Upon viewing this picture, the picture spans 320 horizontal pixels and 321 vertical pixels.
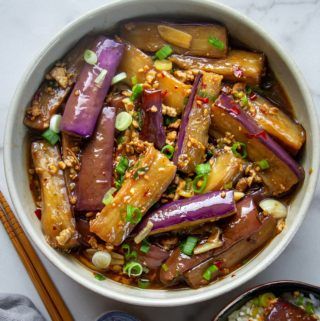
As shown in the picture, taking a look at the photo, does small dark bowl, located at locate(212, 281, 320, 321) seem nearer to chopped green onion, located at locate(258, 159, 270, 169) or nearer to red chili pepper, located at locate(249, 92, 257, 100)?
chopped green onion, located at locate(258, 159, 270, 169)

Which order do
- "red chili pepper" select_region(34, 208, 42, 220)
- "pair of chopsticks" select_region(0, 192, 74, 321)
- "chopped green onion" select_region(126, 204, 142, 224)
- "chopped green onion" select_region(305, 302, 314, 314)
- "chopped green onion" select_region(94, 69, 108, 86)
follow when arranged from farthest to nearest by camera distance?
"pair of chopsticks" select_region(0, 192, 74, 321), "chopped green onion" select_region(305, 302, 314, 314), "red chili pepper" select_region(34, 208, 42, 220), "chopped green onion" select_region(94, 69, 108, 86), "chopped green onion" select_region(126, 204, 142, 224)

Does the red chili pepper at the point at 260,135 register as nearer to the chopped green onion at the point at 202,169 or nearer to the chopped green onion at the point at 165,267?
the chopped green onion at the point at 202,169

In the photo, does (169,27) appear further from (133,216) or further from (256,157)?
(133,216)

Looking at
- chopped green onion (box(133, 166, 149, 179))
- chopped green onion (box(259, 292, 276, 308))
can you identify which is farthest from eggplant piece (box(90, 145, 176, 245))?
chopped green onion (box(259, 292, 276, 308))

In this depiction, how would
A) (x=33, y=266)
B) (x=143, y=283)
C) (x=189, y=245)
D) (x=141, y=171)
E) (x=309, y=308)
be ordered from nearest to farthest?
1. (x=141, y=171)
2. (x=189, y=245)
3. (x=143, y=283)
4. (x=309, y=308)
5. (x=33, y=266)

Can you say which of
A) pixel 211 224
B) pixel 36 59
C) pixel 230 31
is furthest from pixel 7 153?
pixel 230 31

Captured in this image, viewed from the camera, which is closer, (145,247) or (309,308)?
(145,247)

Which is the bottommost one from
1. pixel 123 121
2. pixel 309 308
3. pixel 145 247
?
pixel 309 308

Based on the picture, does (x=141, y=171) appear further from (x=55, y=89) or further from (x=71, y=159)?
(x=55, y=89)

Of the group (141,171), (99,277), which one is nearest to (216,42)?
(141,171)
